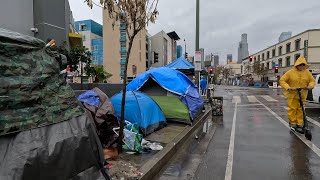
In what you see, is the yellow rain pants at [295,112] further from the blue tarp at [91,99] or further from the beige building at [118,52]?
the beige building at [118,52]

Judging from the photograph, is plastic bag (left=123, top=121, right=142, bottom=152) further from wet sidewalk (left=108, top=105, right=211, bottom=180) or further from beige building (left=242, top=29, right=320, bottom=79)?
beige building (left=242, top=29, right=320, bottom=79)

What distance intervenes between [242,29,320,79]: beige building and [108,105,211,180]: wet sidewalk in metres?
39.1

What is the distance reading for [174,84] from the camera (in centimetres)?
1001

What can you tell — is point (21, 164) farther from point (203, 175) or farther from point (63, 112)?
point (203, 175)

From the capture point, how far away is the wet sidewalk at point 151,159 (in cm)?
452

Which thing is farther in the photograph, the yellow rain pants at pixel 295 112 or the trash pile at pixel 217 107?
the trash pile at pixel 217 107

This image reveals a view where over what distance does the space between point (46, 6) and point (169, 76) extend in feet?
17.3

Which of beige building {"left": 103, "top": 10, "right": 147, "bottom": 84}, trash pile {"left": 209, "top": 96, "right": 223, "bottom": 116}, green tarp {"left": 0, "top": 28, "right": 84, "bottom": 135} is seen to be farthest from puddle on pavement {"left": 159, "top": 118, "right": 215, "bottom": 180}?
beige building {"left": 103, "top": 10, "right": 147, "bottom": 84}

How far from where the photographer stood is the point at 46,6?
36.6 ft

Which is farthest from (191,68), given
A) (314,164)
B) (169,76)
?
(314,164)

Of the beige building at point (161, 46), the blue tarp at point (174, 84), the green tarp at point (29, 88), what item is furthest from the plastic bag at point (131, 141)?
the beige building at point (161, 46)

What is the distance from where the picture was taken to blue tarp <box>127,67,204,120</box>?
983cm

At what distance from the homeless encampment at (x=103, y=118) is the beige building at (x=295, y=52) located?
136ft

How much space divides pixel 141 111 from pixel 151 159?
2.31 m
